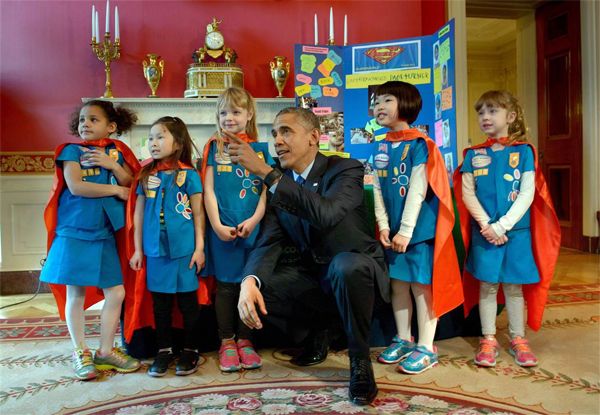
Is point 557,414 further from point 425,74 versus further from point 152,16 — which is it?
point 152,16

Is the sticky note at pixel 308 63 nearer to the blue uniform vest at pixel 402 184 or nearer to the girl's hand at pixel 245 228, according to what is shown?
the blue uniform vest at pixel 402 184

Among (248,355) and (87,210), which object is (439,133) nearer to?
(248,355)

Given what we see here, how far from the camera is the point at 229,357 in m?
2.09

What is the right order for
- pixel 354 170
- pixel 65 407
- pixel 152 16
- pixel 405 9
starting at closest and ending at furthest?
pixel 65 407 → pixel 354 170 → pixel 152 16 → pixel 405 9

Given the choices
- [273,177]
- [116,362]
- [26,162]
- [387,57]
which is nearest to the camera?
[273,177]

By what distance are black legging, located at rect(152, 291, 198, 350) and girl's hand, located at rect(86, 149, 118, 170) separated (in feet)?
1.78

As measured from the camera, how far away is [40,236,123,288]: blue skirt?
2.03 meters

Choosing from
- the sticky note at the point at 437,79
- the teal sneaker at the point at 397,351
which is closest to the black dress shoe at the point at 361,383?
the teal sneaker at the point at 397,351

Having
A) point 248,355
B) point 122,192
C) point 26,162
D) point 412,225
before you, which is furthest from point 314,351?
point 26,162

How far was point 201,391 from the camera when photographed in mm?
1880

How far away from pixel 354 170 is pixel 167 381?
1051mm

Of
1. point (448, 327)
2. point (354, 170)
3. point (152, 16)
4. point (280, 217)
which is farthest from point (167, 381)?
point (152, 16)

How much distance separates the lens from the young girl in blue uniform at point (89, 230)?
6.71 ft

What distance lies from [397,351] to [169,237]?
102cm
